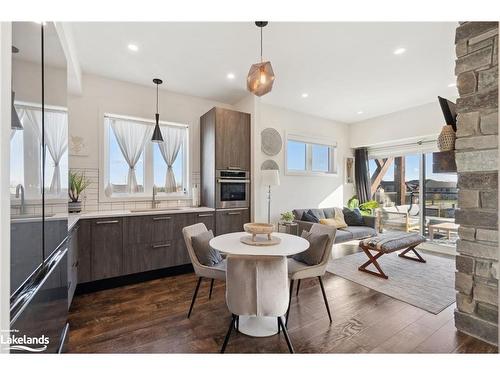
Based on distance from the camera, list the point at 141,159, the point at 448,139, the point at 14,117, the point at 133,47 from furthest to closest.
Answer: the point at 141,159, the point at 133,47, the point at 448,139, the point at 14,117

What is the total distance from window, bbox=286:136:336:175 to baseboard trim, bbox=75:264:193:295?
9.55 ft

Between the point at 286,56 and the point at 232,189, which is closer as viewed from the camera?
the point at 286,56

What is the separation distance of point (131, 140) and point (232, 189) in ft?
5.79

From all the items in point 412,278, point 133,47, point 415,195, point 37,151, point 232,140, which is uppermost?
point 133,47

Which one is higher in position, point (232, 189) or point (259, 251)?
point (232, 189)

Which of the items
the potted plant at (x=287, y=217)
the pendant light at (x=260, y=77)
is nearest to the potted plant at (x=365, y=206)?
the potted plant at (x=287, y=217)

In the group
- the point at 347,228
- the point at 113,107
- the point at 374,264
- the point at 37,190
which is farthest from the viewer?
the point at 347,228

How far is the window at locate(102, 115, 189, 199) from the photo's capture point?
338 centimetres

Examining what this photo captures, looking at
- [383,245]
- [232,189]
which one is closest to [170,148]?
[232,189]

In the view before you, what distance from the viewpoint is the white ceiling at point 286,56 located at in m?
2.29

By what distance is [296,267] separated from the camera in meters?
2.09

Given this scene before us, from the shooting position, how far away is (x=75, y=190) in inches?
115

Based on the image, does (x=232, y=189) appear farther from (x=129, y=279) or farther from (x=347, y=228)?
(x=347, y=228)
